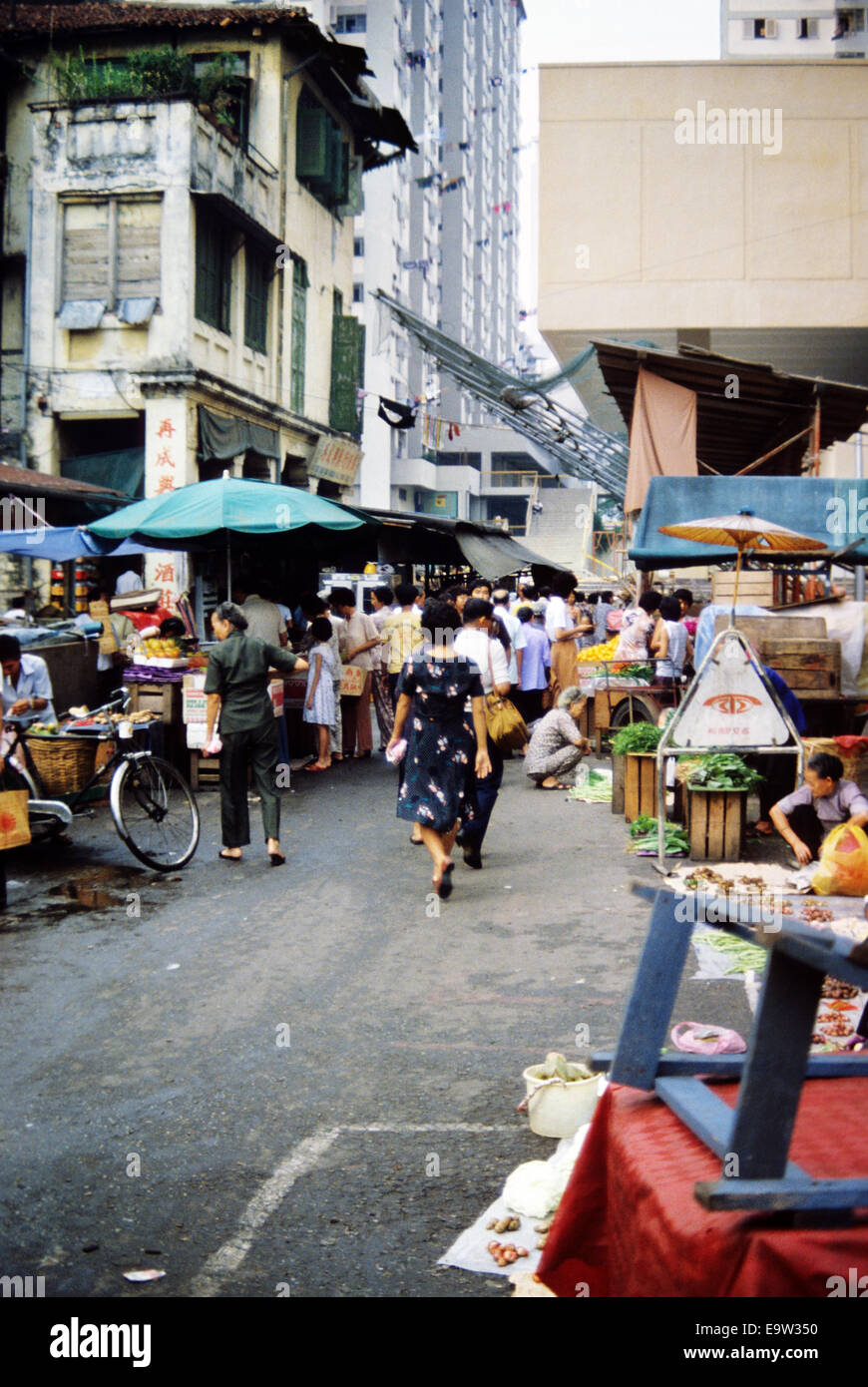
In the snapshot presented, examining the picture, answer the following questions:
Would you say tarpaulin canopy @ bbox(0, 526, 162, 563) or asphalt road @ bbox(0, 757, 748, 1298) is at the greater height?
tarpaulin canopy @ bbox(0, 526, 162, 563)

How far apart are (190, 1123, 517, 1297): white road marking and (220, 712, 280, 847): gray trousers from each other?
4.54m

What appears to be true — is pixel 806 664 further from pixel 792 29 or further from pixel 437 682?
pixel 792 29

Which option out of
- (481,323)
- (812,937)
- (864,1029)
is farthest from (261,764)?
(481,323)

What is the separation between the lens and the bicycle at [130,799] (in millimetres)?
8320

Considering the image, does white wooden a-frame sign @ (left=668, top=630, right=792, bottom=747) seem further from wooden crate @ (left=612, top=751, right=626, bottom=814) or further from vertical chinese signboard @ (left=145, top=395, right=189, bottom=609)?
vertical chinese signboard @ (left=145, top=395, right=189, bottom=609)

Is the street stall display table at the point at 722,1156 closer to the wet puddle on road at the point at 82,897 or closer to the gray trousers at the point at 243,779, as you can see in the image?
the wet puddle on road at the point at 82,897

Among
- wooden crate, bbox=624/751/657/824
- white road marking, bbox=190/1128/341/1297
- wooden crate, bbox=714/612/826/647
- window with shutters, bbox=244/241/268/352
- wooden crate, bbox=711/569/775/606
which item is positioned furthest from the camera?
window with shutters, bbox=244/241/268/352

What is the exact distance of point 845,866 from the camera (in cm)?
622

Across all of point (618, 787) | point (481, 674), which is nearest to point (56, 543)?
point (481, 674)

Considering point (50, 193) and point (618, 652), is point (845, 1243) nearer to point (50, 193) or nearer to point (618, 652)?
point (618, 652)

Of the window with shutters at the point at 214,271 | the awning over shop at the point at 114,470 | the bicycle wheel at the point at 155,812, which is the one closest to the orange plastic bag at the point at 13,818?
the bicycle wheel at the point at 155,812

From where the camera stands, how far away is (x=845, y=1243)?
6.82ft

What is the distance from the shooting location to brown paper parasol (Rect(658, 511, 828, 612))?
9.55 metres

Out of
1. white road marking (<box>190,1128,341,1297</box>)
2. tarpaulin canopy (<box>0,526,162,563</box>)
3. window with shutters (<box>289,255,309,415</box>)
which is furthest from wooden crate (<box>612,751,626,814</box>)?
window with shutters (<box>289,255,309,415</box>)
